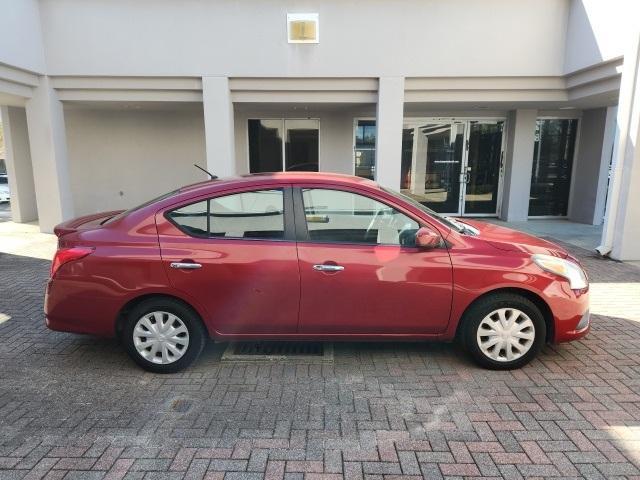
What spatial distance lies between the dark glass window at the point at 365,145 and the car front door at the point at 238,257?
25.5ft

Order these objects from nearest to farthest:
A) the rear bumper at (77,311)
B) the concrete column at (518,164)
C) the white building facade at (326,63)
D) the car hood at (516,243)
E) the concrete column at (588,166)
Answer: the rear bumper at (77,311)
the car hood at (516,243)
the white building facade at (326,63)
the concrete column at (588,166)
the concrete column at (518,164)

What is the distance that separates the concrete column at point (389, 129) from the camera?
845cm

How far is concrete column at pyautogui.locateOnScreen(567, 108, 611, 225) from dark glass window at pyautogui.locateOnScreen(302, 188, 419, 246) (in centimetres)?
933

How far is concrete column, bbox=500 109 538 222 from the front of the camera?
35.0 feet

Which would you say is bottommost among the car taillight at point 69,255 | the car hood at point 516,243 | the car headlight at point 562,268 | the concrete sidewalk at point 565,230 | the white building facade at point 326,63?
the concrete sidewalk at point 565,230

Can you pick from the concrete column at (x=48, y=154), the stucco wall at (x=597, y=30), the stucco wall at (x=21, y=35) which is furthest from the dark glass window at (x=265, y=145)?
the stucco wall at (x=597, y=30)

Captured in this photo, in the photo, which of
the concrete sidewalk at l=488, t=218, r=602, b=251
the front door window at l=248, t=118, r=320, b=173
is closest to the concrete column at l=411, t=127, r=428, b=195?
the concrete sidewalk at l=488, t=218, r=602, b=251

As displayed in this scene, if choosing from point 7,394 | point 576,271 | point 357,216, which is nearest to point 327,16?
point 357,216

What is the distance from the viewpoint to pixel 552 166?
1148cm

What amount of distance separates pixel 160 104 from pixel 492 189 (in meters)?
8.45

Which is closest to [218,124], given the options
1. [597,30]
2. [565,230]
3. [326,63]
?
[326,63]

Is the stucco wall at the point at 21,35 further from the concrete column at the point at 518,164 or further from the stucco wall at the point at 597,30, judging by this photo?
the concrete column at the point at 518,164

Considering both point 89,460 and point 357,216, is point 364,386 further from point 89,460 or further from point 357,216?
point 89,460

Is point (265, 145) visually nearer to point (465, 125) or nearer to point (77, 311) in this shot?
point (465, 125)
